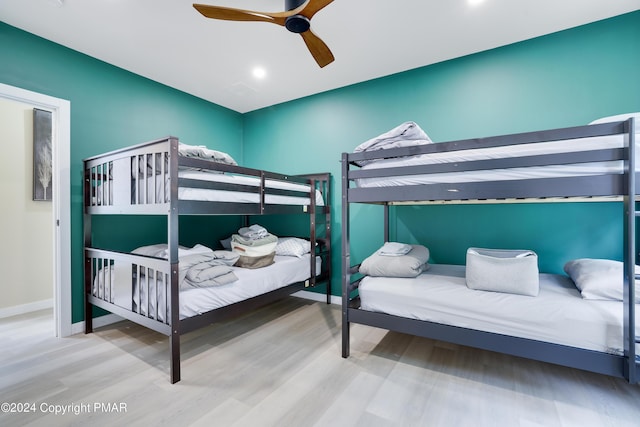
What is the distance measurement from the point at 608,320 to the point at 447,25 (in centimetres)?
216

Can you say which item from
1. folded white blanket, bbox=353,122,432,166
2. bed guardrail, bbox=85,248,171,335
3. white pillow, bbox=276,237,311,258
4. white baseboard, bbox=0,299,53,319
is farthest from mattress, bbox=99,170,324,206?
white baseboard, bbox=0,299,53,319

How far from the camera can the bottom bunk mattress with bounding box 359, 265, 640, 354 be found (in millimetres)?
1394

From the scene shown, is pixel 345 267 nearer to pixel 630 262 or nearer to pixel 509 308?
pixel 509 308

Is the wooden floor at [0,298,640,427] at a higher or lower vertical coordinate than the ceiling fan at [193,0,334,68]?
lower

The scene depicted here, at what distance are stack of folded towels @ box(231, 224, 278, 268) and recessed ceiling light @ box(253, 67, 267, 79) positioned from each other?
1609 millimetres

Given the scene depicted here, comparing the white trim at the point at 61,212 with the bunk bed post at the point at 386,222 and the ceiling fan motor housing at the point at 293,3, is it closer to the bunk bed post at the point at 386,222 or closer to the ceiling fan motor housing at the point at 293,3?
the ceiling fan motor housing at the point at 293,3

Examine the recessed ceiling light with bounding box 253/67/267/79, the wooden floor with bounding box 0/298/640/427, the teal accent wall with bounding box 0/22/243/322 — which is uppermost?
the recessed ceiling light with bounding box 253/67/267/79

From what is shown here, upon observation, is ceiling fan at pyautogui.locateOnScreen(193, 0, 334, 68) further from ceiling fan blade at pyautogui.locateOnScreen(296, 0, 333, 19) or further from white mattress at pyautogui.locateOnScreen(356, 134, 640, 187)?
white mattress at pyautogui.locateOnScreen(356, 134, 640, 187)

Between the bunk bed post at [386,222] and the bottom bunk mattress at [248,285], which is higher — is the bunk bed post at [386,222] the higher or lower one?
the higher one

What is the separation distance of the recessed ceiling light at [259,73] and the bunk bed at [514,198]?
150cm

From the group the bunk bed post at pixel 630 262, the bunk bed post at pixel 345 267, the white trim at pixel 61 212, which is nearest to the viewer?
the bunk bed post at pixel 630 262

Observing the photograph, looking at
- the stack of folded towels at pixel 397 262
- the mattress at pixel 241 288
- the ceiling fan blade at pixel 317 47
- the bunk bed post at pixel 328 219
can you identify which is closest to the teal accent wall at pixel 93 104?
the mattress at pixel 241 288

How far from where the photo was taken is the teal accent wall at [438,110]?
2162mm

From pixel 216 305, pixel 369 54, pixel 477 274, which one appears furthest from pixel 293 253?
pixel 369 54
